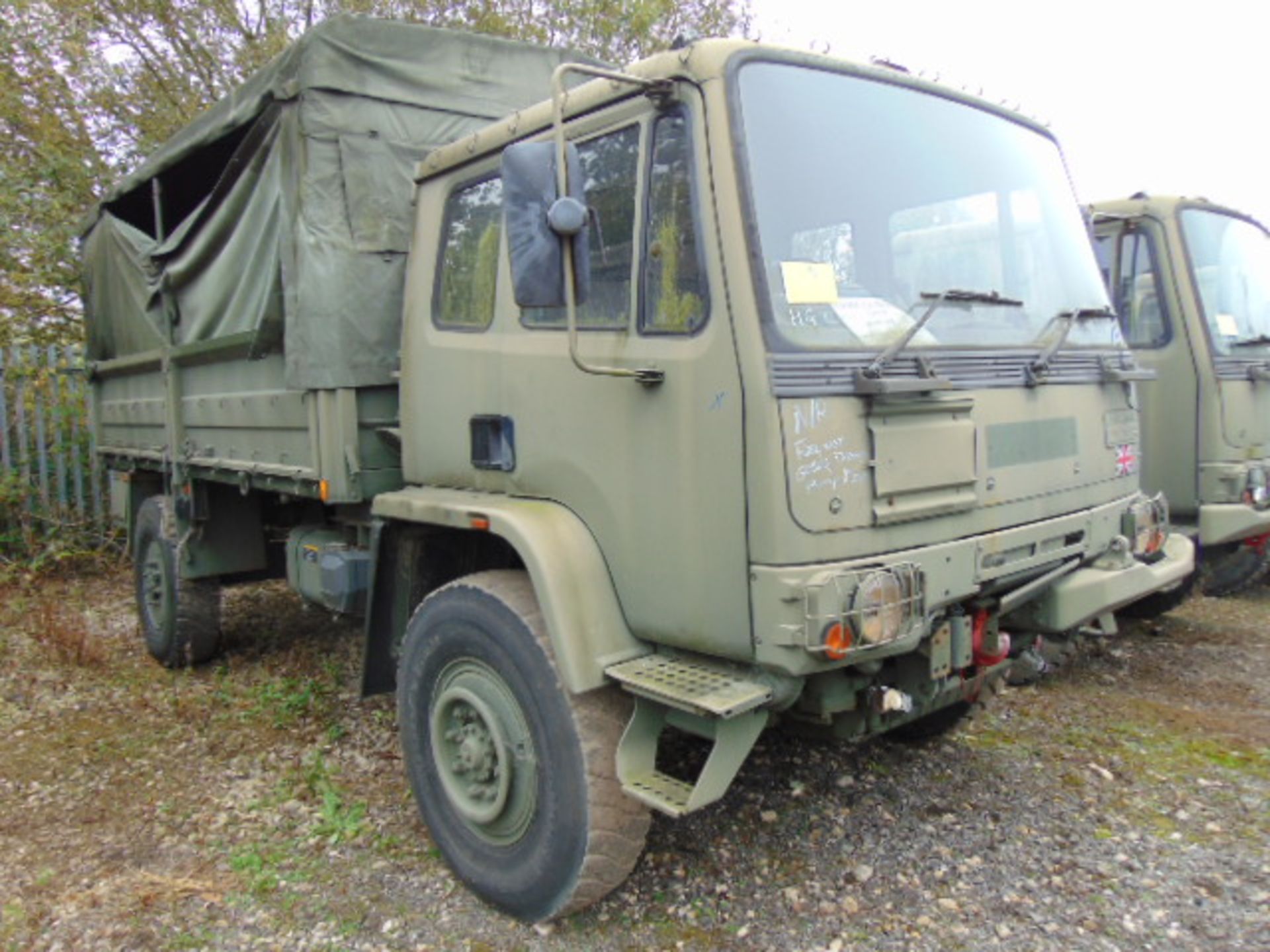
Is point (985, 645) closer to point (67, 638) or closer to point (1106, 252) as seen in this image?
point (1106, 252)

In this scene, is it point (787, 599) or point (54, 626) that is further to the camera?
point (54, 626)

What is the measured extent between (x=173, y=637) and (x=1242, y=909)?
5.43 m

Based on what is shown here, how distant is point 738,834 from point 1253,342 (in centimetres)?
432

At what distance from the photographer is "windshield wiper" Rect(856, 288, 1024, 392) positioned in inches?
103

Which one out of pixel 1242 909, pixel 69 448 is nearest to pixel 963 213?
pixel 1242 909

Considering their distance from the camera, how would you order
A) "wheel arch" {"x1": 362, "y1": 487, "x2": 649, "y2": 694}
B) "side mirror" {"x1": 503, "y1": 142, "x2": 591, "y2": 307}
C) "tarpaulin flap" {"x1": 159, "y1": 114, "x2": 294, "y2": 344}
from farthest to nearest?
1. "tarpaulin flap" {"x1": 159, "y1": 114, "x2": 294, "y2": 344}
2. "wheel arch" {"x1": 362, "y1": 487, "x2": 649, "y2": 694}
3. "side mirror" {"x1": 503, "y1": 142, "x2": 591, "y2": 307}

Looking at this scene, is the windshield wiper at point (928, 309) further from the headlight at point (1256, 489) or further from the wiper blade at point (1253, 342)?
the wiper blade at point (1253, 342)

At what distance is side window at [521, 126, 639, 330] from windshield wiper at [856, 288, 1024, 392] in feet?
2.33

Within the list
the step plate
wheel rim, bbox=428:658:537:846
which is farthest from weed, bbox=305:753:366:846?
the step plate

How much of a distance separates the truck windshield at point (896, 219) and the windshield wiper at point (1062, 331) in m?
0.03

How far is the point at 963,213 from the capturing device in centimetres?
322

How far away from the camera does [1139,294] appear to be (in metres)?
5.80

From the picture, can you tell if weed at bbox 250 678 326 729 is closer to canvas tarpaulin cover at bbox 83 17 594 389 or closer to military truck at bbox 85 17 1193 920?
military truck at bbox 85 17 1193 920

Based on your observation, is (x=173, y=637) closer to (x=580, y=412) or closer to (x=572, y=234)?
(x=580, y=412)
